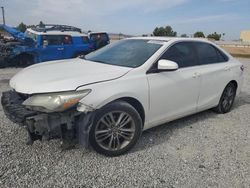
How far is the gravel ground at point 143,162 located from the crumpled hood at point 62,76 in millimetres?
853

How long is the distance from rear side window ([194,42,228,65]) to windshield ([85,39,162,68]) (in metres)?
0.93

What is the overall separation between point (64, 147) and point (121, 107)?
892 mm

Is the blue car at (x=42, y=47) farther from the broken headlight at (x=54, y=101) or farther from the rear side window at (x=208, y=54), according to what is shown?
the broken headlight at (x=54, y=101)

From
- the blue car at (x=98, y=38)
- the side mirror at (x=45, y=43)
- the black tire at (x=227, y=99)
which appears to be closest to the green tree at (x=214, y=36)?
the blue car at (x=98, y=38)

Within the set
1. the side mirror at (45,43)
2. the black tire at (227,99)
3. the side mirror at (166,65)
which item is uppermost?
the side mirror at (166,65)

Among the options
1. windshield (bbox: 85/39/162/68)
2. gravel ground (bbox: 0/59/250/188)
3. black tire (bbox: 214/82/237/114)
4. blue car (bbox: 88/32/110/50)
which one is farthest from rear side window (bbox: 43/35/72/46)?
black tire (bbox: 214/82/237/114)

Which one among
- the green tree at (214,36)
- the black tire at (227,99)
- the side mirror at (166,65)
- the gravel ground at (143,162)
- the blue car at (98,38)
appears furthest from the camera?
the green tree at (214,36)

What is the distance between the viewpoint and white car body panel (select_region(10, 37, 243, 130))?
2.87 meters

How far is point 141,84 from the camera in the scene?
3.24 meters

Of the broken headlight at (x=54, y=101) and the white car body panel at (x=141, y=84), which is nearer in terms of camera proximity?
the broken headlight at (x=54, y=101)

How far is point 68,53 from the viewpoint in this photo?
1189cm

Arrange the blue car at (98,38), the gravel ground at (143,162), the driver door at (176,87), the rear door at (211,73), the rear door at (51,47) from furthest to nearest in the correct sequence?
the blue car at (98,38), the rear door at (51,47), the rear door at (211,73), the driver door at (176,87), the gravel ground at (143,162)

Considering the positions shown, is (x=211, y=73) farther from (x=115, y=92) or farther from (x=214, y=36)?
(x=214, y=36)

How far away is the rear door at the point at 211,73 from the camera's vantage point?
4.24 metres
